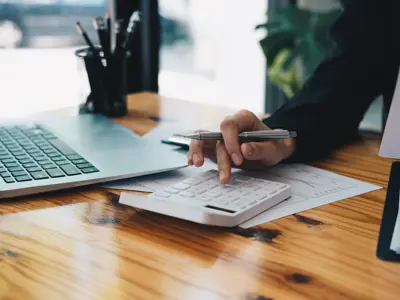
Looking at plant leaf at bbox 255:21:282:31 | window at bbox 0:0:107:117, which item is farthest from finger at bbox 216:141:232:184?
plant leaf at bbox 255:21:282:31

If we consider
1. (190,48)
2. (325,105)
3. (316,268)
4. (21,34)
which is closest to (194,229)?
(316,268)

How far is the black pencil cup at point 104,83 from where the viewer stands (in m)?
1.20

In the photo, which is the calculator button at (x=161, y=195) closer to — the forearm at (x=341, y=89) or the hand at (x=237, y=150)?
the hand at (x=237, y=150)

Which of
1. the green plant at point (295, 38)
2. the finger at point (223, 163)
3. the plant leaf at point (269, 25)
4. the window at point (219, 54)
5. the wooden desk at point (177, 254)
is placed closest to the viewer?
the wooden desk at point (177, 254)

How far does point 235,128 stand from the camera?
0.78 m

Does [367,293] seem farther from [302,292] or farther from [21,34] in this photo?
[21,34]

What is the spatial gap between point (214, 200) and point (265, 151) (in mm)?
185

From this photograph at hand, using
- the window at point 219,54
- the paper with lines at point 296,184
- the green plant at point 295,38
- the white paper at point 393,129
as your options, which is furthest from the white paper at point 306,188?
the window at point 219,54

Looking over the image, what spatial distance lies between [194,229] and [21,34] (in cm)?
153

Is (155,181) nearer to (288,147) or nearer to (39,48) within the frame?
(288,147)

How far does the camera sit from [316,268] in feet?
1.69

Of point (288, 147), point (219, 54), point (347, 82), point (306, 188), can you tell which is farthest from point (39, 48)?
point (306, 188)

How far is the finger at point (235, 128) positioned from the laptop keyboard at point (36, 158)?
185 mm

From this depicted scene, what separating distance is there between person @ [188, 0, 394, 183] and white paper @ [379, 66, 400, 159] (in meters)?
0.11
